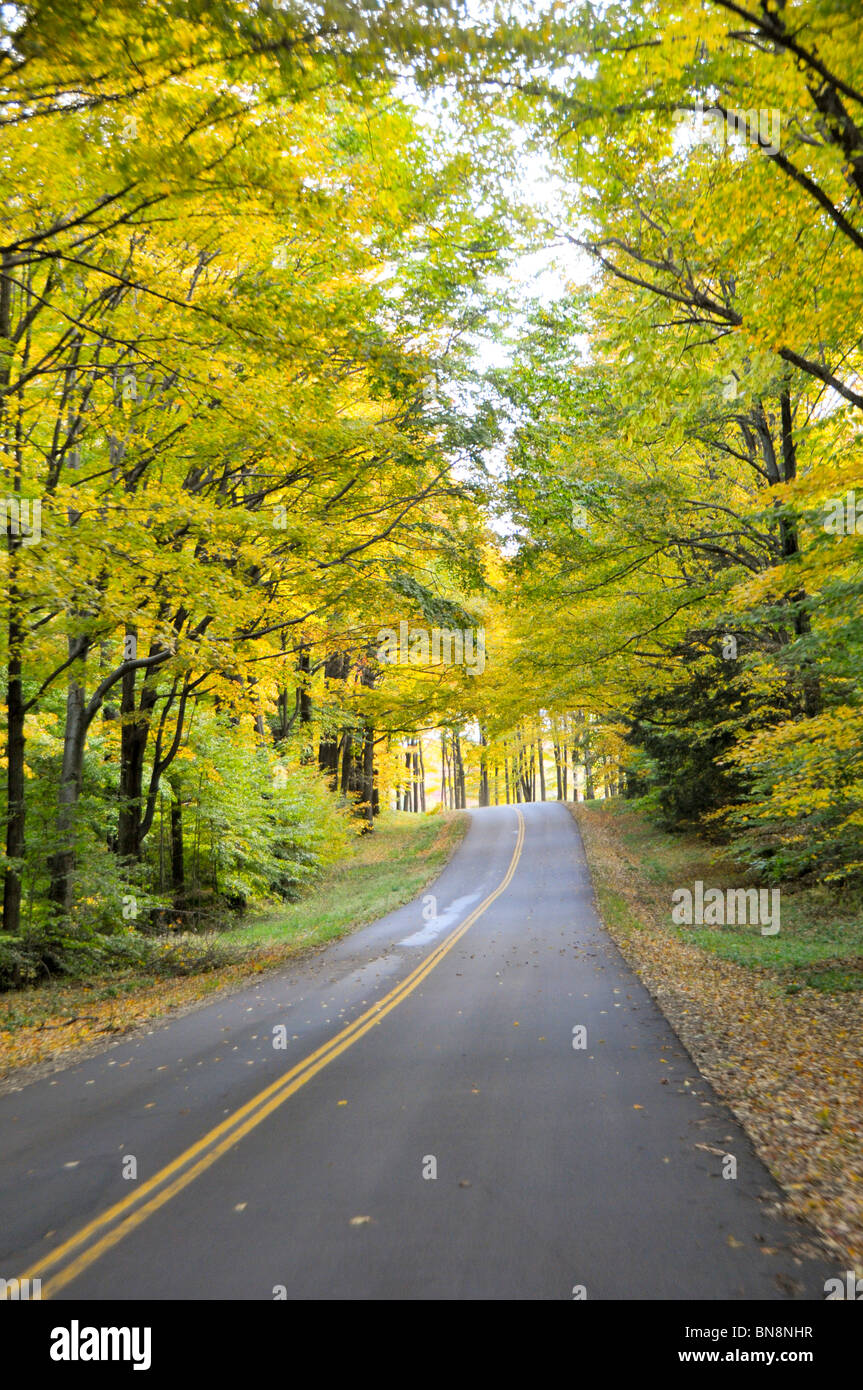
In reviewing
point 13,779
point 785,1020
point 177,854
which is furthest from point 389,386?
point 177,854

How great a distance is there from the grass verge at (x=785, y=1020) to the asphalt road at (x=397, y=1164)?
0.26m

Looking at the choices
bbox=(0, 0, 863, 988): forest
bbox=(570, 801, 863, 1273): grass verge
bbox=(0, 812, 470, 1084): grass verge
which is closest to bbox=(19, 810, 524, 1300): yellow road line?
bbox=(0, 812, 470, 1084): grass verge

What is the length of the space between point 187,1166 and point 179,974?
8020 mm

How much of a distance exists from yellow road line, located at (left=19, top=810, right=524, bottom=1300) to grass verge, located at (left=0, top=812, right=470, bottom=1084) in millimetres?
2974

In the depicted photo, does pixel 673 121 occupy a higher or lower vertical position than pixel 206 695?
higher

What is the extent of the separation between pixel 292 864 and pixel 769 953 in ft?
44.7

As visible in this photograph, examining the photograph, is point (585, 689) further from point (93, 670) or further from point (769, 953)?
point (93, 670)

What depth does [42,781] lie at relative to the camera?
13188 millimetres

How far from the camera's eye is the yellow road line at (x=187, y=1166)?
3945mm

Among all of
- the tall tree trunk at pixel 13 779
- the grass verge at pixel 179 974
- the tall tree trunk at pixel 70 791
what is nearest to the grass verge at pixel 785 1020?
the grass verge at pixel 179 974

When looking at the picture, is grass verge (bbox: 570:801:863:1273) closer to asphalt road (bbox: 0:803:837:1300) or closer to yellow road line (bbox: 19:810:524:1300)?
asphalt road (bbox: 0:803:837:1300)

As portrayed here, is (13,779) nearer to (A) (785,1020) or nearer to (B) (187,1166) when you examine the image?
(B) (187,1166)
